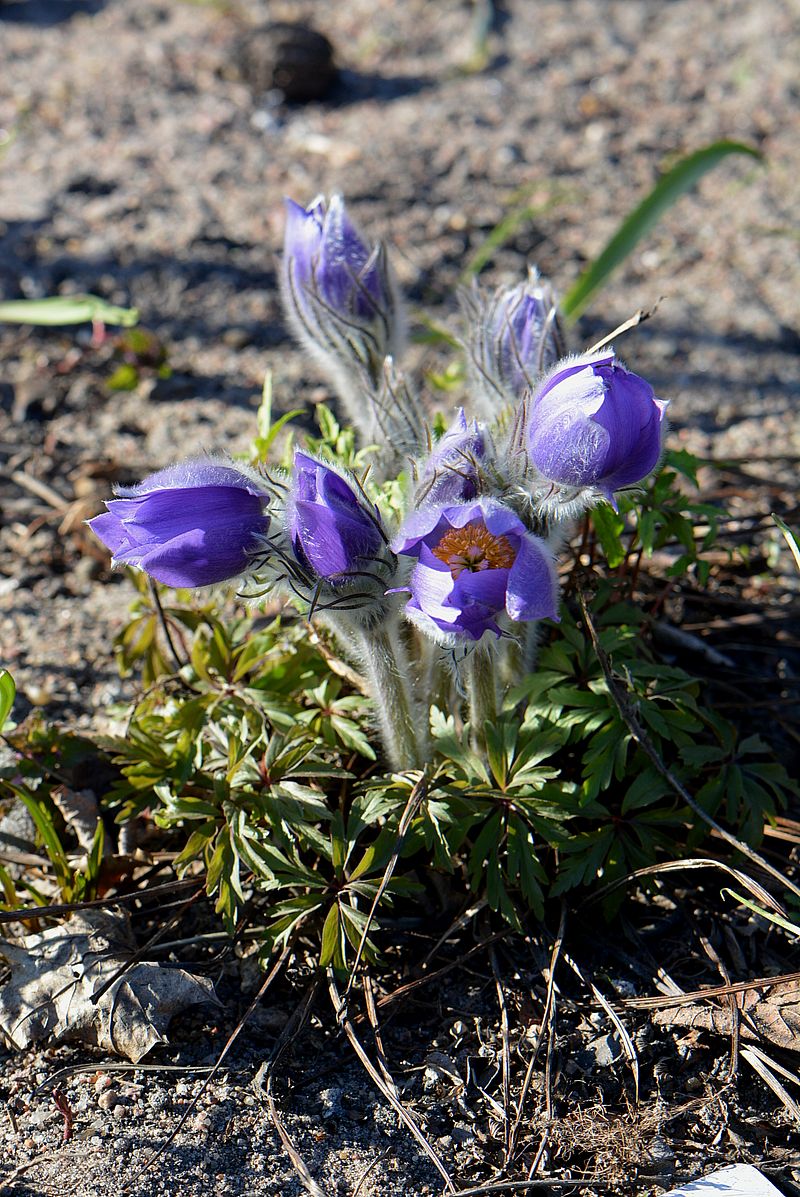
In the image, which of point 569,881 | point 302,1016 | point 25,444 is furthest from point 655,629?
point 25,444

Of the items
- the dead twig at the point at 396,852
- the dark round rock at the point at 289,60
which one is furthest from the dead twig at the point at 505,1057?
the dark round rock at the point at 289,60

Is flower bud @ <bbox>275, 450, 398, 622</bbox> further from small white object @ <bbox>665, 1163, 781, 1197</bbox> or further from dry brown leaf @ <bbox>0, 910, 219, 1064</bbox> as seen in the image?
small white object @ <bbox>665, 1163, 781, 1197</bbox>

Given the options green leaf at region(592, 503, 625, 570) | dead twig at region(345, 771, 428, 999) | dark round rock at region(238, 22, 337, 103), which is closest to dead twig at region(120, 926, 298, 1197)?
dead twig at region(345, 771, 428, 999)

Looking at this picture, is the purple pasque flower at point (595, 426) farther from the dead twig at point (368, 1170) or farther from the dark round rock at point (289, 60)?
the dark round rock at point (289, 60)

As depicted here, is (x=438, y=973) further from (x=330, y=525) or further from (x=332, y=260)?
(x=332, y=260)

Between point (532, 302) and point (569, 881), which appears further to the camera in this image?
point (532, 302)

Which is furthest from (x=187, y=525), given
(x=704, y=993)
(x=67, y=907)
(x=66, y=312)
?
(x=66, y=312)

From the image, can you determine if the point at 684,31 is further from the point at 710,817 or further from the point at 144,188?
the point at 710,817
